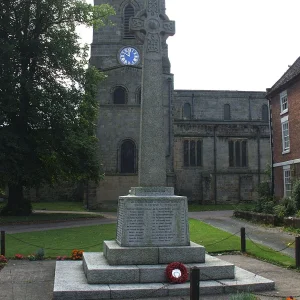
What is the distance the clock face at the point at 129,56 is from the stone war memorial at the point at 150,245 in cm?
2703

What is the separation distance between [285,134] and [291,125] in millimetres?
1198

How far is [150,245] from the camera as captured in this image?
850 cm

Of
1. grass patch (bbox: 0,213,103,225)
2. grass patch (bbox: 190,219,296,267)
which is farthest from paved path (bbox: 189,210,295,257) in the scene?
grass patch (bbox: 0,213,103,225)

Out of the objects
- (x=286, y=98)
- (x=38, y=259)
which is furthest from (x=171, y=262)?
(x=286, y=98)

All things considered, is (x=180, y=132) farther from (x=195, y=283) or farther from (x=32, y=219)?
(x=195, y=283)

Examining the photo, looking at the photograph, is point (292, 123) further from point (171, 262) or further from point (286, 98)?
point (171, 262)

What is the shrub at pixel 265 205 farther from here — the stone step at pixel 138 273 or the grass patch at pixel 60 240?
the stone step at pixel 138 273

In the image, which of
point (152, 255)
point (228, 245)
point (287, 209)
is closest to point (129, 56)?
point (287, 209)

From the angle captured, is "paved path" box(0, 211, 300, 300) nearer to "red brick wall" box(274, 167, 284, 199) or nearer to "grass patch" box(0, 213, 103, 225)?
"grass patch" box(0, 213, 103, 225)

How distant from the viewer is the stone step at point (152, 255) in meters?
8.25

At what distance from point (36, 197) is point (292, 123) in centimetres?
2831

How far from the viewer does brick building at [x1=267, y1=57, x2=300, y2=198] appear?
2342 cm

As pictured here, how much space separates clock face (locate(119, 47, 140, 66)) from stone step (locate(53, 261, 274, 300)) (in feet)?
98.9

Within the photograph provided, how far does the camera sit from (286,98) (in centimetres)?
2506
